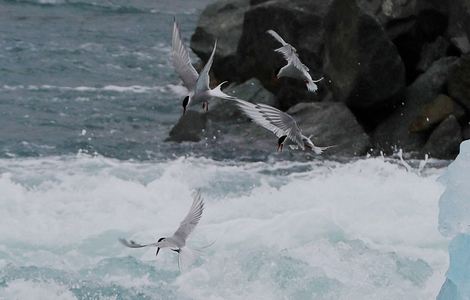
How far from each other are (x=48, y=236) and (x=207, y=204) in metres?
1.72

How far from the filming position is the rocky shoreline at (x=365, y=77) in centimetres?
1291

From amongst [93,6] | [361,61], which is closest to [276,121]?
[361,61]

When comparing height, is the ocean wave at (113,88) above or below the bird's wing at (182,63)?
below

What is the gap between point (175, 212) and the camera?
10.9m

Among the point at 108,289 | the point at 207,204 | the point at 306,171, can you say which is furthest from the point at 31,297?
the point at 306,171

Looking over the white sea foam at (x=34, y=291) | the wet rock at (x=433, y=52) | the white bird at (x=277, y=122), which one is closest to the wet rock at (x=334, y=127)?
the wet rock at (x=433, y=52)

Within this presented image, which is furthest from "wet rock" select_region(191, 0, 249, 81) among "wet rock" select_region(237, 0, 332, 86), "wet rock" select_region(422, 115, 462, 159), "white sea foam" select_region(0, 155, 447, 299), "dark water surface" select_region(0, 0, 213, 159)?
"wet rock" select_region(422, 115, 462, 159)

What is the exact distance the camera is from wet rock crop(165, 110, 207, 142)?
13828mm

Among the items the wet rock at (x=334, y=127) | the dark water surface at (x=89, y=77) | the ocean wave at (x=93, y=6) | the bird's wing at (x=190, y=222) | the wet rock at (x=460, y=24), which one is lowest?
the ocean wave at (x=93, y=6)

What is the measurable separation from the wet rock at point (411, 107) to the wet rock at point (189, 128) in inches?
81.2

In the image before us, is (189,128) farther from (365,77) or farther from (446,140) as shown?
(446,140)

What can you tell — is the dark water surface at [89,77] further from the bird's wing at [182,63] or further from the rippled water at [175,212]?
the bird's wing at [182,63]

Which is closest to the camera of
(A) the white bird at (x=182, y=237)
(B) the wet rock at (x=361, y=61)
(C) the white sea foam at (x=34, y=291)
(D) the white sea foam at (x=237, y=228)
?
(A) the white bird at (x=182, y=237)

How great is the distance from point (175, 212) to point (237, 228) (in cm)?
88
